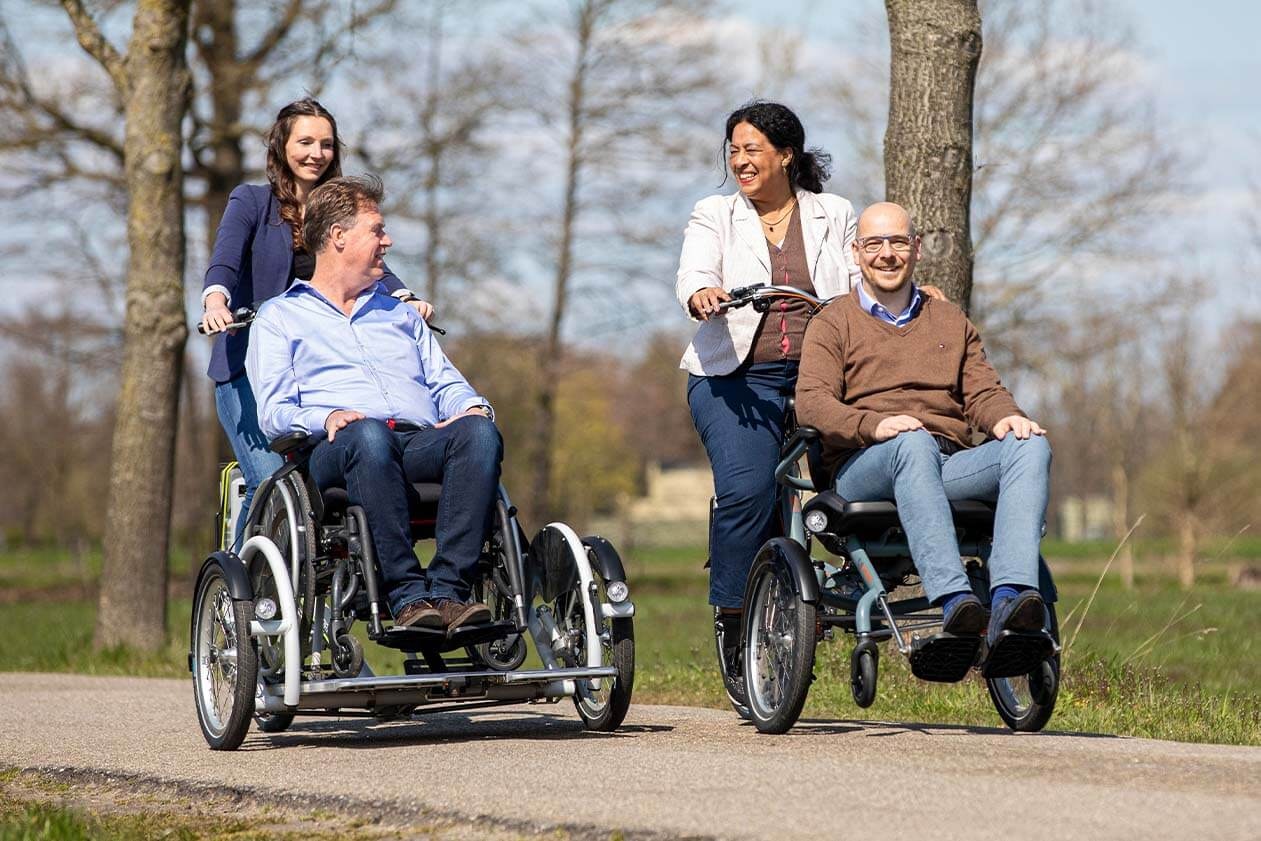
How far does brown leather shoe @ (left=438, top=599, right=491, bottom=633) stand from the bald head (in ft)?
5.54

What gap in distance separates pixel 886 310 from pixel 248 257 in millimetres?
Answer: 2373

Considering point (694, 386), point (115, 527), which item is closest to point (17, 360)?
point (115, 527)

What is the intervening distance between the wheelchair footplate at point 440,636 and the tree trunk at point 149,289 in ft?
21.3

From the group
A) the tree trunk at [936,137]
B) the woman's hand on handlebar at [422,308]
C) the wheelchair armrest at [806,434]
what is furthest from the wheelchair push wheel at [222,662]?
the tree trunk at [936,137]

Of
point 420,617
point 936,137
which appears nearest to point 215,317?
point 420,617

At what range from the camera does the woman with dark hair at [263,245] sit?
20.4 feet

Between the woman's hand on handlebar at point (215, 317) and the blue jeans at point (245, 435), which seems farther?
the blue jeans at point (245, 435)

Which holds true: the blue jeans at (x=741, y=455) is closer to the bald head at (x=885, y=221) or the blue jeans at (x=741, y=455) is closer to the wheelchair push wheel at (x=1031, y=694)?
the bald head at (x=885, y=221)

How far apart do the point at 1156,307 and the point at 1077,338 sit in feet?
5.01

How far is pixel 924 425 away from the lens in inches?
213

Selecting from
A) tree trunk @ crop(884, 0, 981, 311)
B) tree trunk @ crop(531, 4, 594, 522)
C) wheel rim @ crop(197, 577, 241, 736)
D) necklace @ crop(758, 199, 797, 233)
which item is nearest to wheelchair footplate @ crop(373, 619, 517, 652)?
wheel rim @ crop(197, 577, 241, 736)

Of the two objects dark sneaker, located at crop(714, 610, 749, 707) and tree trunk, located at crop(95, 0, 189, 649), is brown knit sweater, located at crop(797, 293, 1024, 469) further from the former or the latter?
tree trunk, located at crop(95, 0, 189, 649)

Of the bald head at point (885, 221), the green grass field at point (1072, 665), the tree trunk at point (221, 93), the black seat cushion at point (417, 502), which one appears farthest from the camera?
the tree trunk at point (221, 93)

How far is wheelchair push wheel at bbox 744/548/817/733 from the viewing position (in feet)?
16.6
